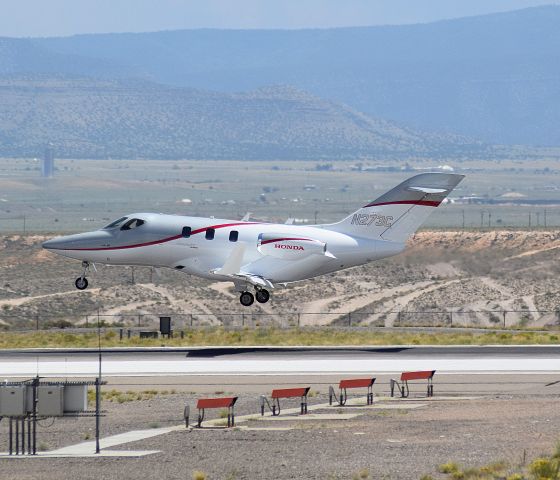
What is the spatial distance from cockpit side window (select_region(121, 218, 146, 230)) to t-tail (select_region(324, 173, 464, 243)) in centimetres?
830

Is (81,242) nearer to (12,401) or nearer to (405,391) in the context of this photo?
(405,391)

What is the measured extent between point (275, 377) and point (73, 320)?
34.7 meters

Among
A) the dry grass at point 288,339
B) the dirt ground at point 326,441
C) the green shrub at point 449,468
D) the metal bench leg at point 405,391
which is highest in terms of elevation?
the dry grass at point 288,339

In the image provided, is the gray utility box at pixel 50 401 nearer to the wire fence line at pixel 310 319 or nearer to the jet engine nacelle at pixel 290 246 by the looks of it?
the jet engine nacelle at pixel 290 246

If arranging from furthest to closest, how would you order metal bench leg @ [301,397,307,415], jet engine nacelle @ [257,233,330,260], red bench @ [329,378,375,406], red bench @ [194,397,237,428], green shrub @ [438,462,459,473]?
jet engine nacelle @ [257,233,330,260]
red bench @ [329,378,375,406]
metal bench leg @ [301,397,307,415]
red bench @ [194,397,237,428]
green shrub @ [438,462,459,473]

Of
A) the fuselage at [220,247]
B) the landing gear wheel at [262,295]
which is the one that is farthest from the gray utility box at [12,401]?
the landing gear wheel at [262,295]

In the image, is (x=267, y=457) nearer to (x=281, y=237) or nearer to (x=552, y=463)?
(x=552, y=463)

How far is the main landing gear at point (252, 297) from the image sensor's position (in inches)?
2485

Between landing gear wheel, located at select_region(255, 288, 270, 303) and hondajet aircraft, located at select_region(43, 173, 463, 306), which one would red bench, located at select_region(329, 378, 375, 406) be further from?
landing gear wheel, located at select_region(255, 288, 270, 303)

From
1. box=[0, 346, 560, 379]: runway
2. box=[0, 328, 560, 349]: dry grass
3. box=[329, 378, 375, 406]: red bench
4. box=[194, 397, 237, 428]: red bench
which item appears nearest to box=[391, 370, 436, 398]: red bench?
box=[329, 378, 375, 406]: red bench

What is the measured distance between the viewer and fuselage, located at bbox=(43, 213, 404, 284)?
62781mm

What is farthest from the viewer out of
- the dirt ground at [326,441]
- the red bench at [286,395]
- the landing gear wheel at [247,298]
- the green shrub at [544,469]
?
the landing gear wheel at [247,298]

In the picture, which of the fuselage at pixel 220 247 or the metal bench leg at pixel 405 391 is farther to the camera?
the fuselage at pixel 220 247

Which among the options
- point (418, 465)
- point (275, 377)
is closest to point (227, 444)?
point (418, 465)
